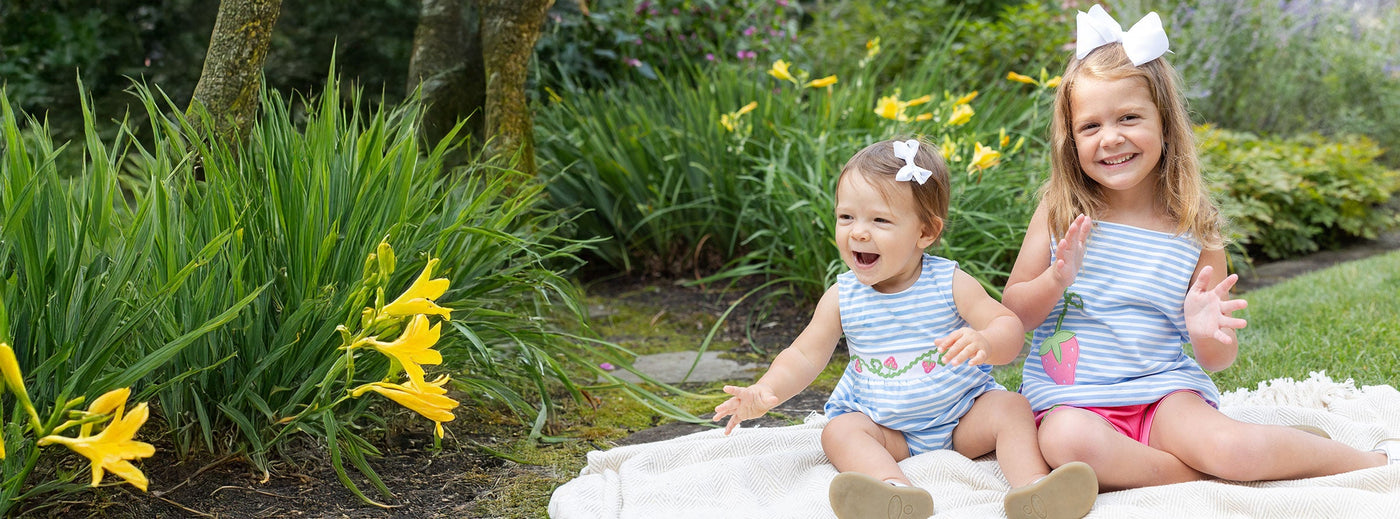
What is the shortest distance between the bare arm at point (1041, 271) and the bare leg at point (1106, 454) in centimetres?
21

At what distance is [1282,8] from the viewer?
22.0ft

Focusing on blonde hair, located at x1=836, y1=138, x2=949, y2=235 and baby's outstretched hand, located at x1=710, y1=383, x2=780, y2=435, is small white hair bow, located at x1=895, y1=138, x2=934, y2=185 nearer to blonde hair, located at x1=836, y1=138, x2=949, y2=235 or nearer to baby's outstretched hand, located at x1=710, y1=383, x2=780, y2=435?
blonde hair, located at x1=836, y1=138, x2=949, y2=235

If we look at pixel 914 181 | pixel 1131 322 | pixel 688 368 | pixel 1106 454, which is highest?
A: pixel 914 181

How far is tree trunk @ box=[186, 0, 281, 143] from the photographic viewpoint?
236 centimetres

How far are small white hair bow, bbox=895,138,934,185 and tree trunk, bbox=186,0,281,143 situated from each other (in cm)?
141

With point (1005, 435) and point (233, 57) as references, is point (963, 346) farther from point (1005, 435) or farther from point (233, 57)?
point (233, 57)

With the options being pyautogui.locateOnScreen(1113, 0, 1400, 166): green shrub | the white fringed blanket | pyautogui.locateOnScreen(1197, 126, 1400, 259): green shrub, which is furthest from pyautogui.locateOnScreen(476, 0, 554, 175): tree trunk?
pyautogui.locateOnScreen(1113, 0, 1400, 166): green shrub

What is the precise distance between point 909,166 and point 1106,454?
0.65 meters

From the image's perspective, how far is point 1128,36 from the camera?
2115 mm

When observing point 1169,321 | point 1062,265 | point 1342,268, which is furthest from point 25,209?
point 1342,268

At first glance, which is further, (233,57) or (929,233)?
(233,57)

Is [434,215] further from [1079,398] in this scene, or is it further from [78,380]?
[1079,398]

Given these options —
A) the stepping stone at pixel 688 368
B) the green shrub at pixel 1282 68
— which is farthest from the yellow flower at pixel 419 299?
the green shrub at pixel 1282 68

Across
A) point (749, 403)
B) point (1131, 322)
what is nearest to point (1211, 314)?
point (1131, 322)
